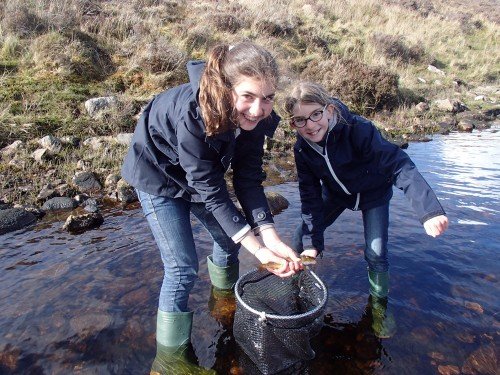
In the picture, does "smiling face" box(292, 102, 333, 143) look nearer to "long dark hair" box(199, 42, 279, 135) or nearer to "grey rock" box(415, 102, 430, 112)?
"long dark hair" box(199, 42, 279, 135)

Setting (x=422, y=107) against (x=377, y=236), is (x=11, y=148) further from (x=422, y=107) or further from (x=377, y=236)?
(x=422, y=107)

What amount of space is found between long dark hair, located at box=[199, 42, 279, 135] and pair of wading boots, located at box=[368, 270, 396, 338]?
203 centimetres

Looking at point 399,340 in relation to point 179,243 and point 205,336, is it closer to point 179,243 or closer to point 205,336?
point 205,336

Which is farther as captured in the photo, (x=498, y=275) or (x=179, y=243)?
(x=498, y=275)

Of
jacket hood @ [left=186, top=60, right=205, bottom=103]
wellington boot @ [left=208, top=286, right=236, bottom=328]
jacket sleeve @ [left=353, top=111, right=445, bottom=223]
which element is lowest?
wellington boot @ [left=208, top=286, right=236, bottom=328]

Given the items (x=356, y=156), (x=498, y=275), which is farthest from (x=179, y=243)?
(x=498, y=275)

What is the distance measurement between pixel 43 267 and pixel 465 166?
7.78 meters

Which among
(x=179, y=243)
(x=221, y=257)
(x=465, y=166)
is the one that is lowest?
(x=465, y=166)

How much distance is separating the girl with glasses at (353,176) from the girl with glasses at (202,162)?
1.60 ft

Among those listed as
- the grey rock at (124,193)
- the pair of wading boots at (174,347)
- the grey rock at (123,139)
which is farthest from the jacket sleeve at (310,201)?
the grey rock at (123,139)

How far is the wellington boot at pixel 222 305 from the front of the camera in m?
3.43

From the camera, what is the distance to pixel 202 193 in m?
2.43

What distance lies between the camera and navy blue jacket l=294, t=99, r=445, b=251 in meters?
2.93

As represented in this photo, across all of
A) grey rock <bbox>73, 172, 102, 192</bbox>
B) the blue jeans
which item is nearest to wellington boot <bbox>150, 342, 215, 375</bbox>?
the blue jeans
